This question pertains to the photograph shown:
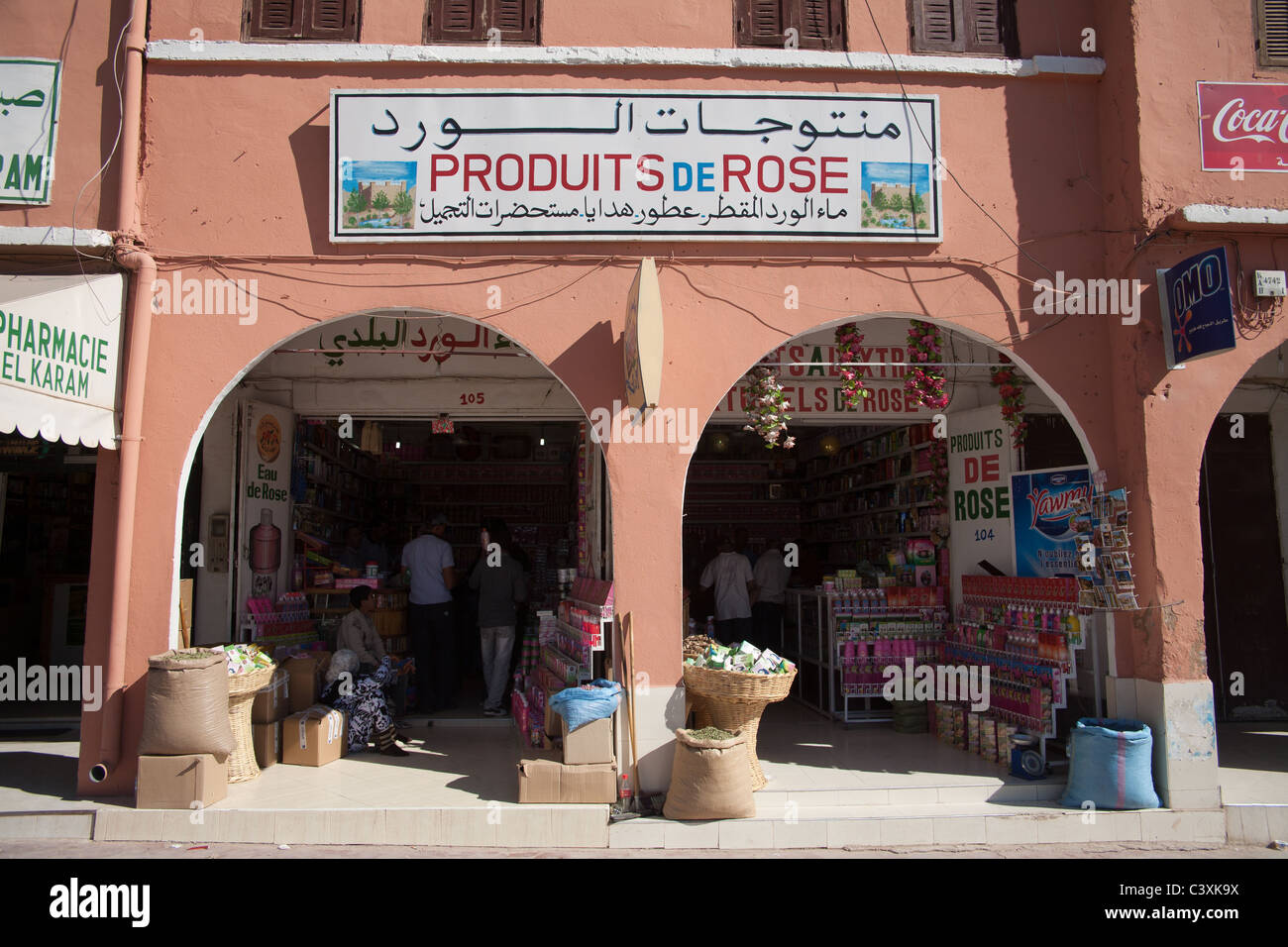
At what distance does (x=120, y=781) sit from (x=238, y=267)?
368 cm

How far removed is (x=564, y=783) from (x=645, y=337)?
2.97m

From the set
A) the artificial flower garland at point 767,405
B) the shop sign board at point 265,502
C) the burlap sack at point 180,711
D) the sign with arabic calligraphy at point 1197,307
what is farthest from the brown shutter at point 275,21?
the sign with arabic calligraphy at point 1197,307

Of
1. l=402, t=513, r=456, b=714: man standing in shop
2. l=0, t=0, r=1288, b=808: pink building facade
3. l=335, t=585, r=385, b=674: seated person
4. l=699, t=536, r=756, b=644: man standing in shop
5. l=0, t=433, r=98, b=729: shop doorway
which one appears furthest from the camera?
l=699, t=536, r=756, b=644: man standing in shop

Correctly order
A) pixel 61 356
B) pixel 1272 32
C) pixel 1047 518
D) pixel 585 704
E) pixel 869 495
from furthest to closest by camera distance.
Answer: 1. pixel 869 495
2. pixel 1047 518
3. pixel 1272 32
4. pixel 585 704
5. pixel 61 356

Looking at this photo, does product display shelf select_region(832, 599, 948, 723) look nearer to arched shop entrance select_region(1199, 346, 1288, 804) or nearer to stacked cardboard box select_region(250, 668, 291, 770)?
arched shop entrance select_region(1199, 346, 1288, 804)

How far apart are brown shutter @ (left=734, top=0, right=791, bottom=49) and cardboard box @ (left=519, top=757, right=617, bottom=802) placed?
552cm

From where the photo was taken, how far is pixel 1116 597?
5973 millimetres

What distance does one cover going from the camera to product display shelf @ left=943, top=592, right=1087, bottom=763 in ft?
21.1

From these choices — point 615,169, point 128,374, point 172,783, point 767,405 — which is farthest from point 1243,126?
point 172,783

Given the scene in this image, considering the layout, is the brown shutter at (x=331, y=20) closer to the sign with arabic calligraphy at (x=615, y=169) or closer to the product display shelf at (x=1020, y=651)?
the sign with arabic calligraphy at (x=615, y=169)

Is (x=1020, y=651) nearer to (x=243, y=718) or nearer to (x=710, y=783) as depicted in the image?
(x=710, y=783)

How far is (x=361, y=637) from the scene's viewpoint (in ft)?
24.6

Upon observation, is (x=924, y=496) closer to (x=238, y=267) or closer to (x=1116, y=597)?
(x=1116, y=597)

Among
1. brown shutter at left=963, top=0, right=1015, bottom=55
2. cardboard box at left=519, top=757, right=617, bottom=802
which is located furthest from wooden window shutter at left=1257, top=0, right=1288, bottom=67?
cardboard box at left=519, top=757, right=617, bottom=802
